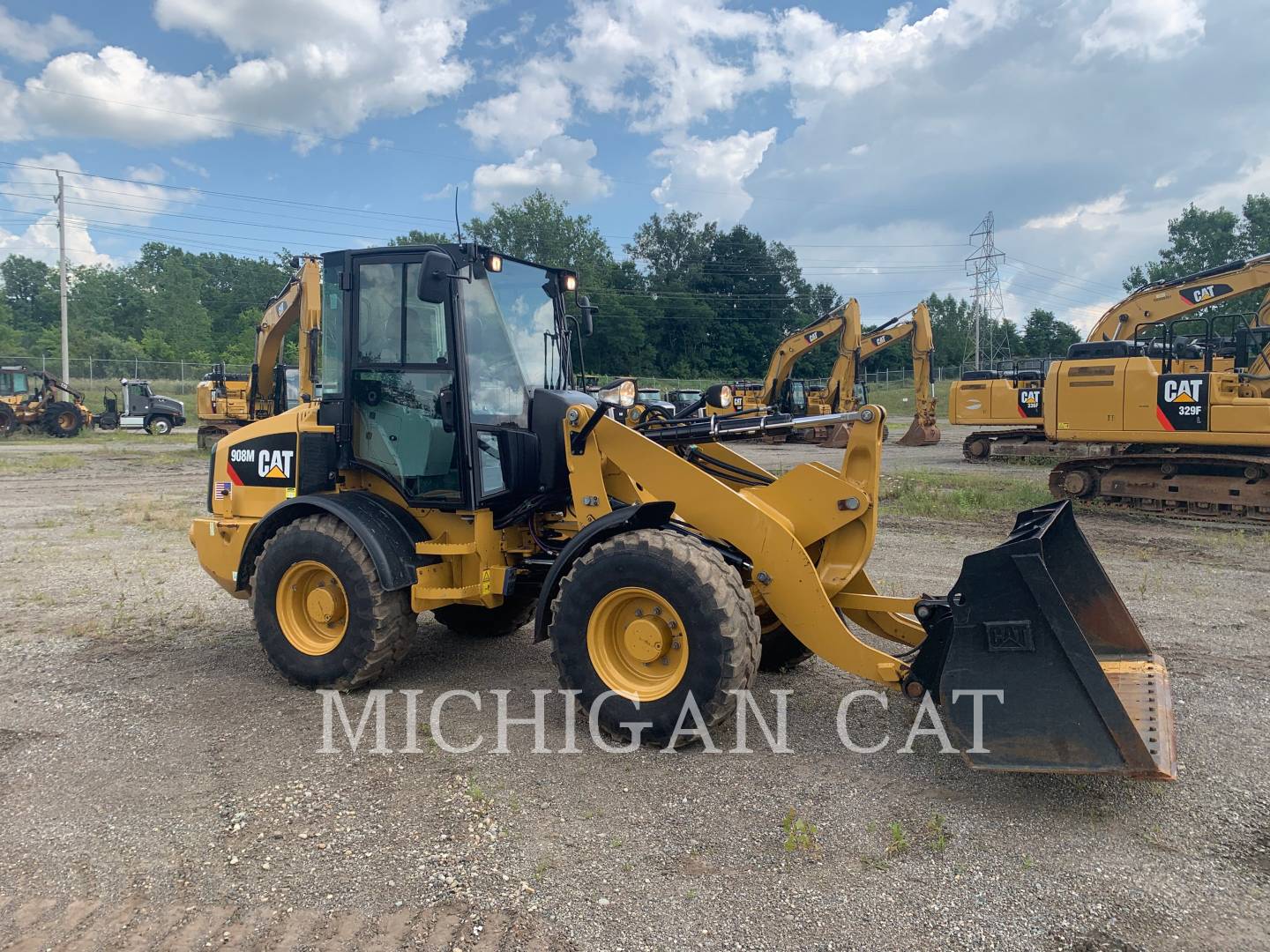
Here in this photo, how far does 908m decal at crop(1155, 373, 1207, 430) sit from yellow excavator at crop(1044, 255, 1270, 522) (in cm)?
A: 1

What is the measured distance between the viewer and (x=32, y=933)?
292 centimetres

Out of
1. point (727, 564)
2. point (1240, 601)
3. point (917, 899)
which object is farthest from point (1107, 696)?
point (1240, 601)

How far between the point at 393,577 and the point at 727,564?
6.23 ft

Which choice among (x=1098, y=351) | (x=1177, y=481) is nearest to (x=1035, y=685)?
(x=1177, y=481)

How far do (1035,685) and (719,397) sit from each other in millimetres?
2183

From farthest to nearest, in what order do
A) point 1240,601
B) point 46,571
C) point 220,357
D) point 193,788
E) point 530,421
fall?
point 220,357
point 46,571
point 1240,601
point 530,421
point 193,788

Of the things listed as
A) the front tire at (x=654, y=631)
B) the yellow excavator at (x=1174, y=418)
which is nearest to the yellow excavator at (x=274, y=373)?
the front tire at (x=654, y=631)

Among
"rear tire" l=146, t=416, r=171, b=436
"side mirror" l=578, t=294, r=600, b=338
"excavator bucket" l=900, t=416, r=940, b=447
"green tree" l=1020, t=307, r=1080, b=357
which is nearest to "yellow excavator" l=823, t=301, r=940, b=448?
"excavator bucket" l=900, t=416, r=940, b=447

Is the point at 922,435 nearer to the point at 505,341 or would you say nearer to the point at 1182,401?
the point at 1182,401

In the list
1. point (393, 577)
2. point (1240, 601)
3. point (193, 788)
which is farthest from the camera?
point (1240, 601)

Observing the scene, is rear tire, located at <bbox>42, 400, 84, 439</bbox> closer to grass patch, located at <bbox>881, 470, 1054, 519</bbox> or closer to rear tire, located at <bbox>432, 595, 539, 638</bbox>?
grass patch, located at <bbox>881, 470, 1054, 519</bbox>

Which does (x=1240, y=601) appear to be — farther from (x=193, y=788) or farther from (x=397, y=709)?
(x=193, y=788)

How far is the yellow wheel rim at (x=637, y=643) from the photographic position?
4.25 m

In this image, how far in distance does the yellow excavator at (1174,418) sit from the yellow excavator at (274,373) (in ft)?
35.5
